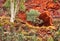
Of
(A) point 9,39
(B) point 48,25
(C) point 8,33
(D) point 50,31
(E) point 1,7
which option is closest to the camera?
(A) point 9,39

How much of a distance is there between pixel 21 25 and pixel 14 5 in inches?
67.6

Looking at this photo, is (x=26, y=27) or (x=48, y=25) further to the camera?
(x=48, y=25)

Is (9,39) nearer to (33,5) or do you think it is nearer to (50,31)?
(50,31)

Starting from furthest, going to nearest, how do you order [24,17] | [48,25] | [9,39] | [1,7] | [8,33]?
[1,7]
[24,17]
[48,25]
[8,33]
[9,39]

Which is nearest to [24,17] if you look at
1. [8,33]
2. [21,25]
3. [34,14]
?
[34,14]

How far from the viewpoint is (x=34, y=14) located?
702 inches

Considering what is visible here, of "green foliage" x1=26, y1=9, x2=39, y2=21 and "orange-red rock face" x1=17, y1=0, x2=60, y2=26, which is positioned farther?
"orange-red rock face" x1=17, y1=0, x2=60, y2=26

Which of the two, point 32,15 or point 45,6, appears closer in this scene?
point 32,15

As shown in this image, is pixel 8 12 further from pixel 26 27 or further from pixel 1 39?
pixel 1 39

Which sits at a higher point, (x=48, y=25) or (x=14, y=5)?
(x=14, y=5)

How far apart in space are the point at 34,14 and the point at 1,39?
4339mm

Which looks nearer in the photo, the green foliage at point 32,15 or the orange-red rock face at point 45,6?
the green foliage at point 32,15

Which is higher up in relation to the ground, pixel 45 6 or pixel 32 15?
pixel 32 15

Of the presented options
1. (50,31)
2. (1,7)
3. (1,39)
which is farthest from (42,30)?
(1,7)
